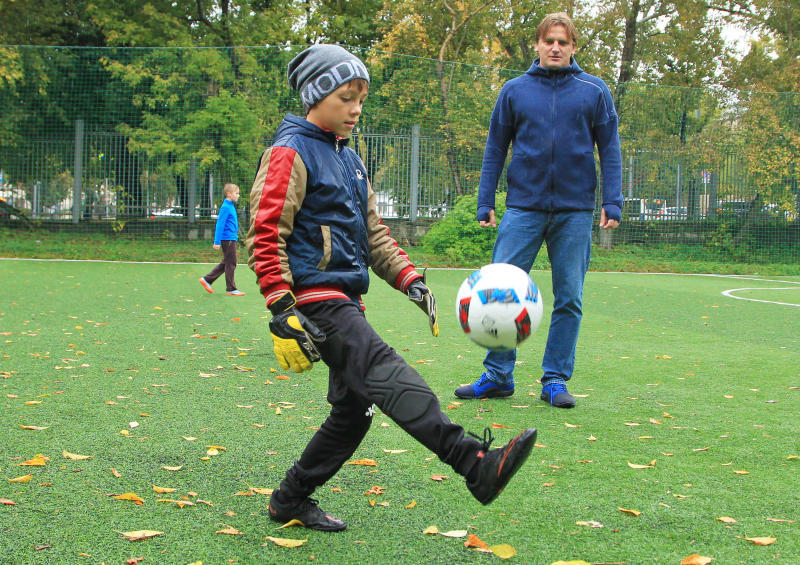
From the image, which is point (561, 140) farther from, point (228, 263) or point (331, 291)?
point (228, 263)

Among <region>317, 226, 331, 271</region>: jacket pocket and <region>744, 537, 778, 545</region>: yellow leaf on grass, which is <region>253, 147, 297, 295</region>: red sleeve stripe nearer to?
<region>317, 226, 331, 271</region>: jacket pocket

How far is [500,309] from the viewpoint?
3.11 metres

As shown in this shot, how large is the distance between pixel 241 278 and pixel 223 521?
12.0 meters

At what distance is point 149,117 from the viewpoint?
18.7 meters

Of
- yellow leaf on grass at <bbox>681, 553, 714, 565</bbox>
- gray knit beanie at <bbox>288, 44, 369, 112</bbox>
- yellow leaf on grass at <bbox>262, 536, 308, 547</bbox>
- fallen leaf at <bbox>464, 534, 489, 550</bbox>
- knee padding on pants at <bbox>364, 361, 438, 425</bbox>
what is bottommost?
yellow leaf on grass at <bbox>262, 536, 308, 547</bbox>

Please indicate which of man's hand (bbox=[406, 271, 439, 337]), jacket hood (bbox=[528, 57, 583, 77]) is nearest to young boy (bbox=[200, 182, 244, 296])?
jacket hood (bbox=[528, 57, 583, 77])

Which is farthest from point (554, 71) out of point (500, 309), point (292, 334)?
point (292, 334)

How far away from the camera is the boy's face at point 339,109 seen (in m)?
2.85

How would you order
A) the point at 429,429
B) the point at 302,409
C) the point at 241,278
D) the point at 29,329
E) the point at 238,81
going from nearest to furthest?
the point at 429,429 → the point at 302,409 → the point at 29,329 → the point at 241,278 → the point at 238,81

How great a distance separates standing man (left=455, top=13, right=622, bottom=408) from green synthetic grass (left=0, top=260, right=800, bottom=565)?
1.11 ft

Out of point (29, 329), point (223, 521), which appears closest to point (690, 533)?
point (223, 521)

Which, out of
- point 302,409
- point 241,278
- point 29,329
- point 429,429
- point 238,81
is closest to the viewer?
point 429,429

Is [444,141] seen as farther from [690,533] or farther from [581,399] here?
[690,533]

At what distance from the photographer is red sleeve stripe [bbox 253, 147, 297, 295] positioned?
2633 mm
